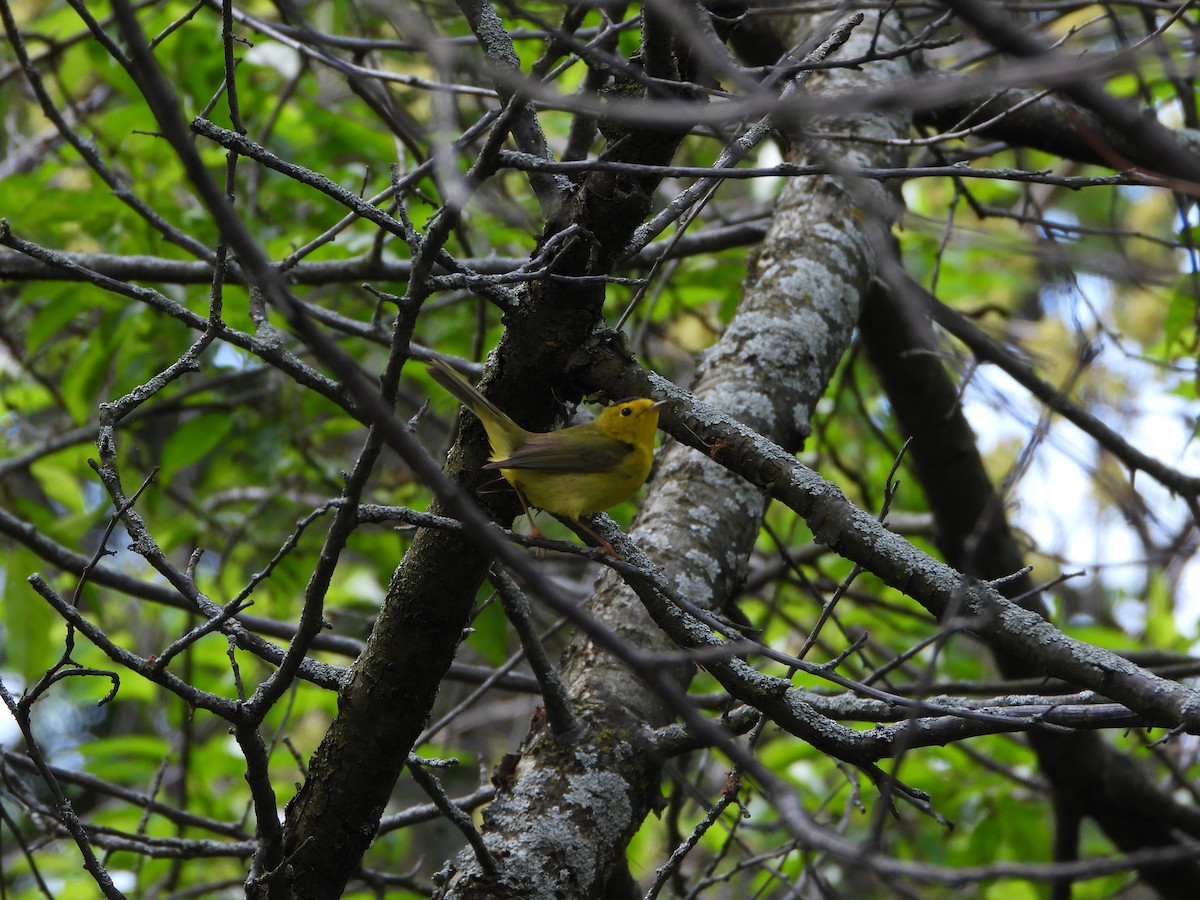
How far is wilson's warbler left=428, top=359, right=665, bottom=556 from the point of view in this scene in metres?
2.31

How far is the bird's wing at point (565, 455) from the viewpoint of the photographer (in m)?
2.42

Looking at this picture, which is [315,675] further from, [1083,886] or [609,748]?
[1083,886]

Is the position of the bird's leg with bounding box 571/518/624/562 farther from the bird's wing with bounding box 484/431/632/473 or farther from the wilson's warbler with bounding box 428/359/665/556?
the bird's wing with bounding box 484/431/632/473

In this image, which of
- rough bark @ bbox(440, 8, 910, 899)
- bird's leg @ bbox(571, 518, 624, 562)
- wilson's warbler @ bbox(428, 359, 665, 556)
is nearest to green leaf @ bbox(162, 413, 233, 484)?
wilson's warbler @ bbox(428, 359, 665, 556)

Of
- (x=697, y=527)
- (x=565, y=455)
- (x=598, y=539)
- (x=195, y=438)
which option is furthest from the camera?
(x=195, y=438)

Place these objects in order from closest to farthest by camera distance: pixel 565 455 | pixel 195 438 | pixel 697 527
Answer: pixel 565 455
pixel 697 527
pixel 195 438

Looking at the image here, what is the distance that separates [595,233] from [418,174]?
0.36 m

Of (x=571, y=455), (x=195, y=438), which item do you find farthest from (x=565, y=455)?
(x=195, y=438)

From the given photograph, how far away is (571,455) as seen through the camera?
3.00 meters

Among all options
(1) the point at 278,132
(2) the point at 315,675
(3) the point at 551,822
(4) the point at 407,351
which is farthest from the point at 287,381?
(4) the point at 407,351

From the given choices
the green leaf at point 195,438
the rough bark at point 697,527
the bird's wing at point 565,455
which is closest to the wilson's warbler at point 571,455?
the bird's wing at point 565,455

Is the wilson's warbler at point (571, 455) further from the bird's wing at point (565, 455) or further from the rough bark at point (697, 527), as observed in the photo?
the rough bark at point (697, 527)

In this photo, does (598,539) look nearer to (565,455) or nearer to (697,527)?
(565,455)

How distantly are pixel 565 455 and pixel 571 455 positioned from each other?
0.30ft
